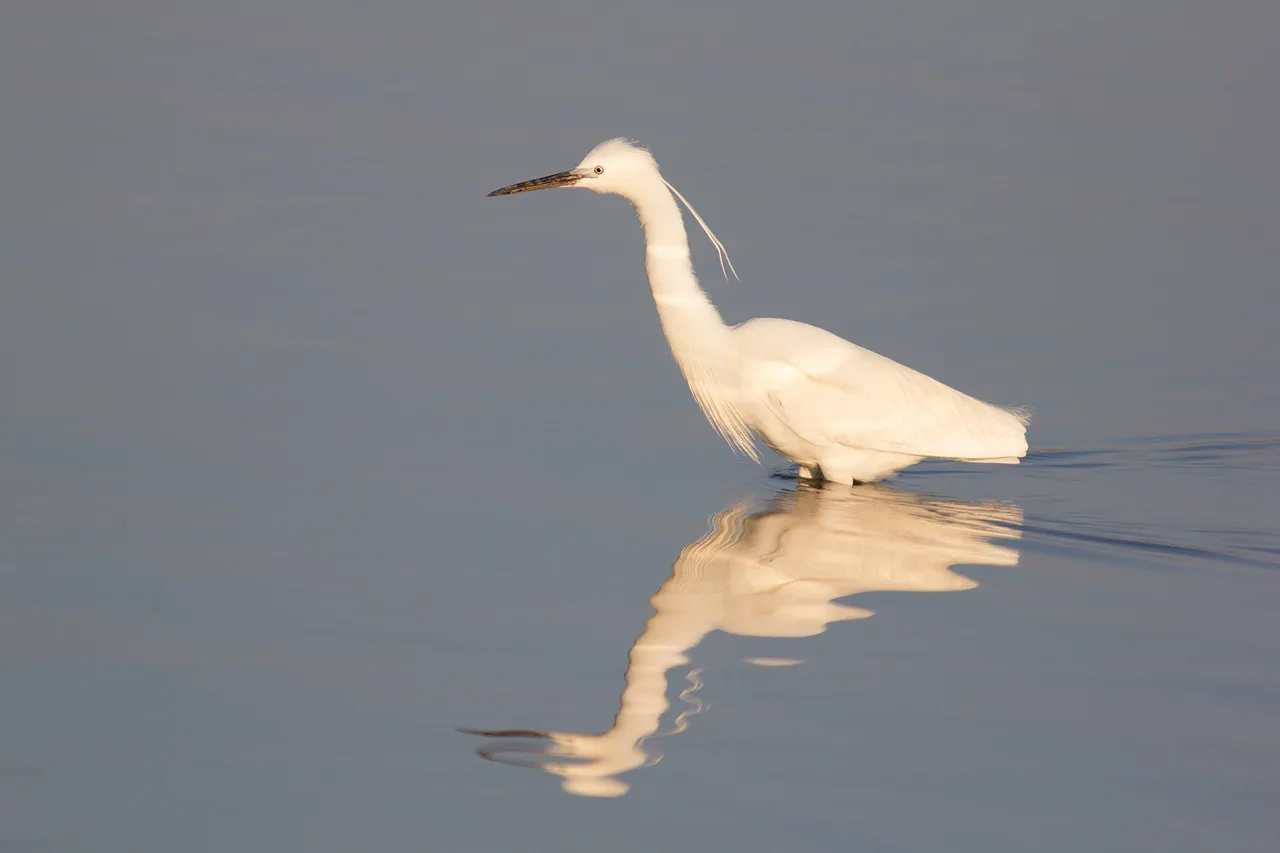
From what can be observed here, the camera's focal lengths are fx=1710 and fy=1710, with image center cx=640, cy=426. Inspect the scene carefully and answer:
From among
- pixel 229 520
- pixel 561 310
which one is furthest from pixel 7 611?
pixel 561 310

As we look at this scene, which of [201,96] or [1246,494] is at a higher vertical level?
[201,96]

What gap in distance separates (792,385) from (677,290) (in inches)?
29.6

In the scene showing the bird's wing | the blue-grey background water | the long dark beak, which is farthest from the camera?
the long dark beak

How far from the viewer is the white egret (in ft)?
27.2

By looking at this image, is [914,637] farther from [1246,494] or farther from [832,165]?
[832,165]

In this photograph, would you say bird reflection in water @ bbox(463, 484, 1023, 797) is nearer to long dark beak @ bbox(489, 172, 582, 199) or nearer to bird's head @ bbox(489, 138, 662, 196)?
bird's head @ bbox(489, 138, 662, 196)

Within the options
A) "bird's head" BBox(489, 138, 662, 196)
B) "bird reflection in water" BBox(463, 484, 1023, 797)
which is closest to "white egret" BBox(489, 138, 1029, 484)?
"bird's head" BBox(489, 138, 662, 196)

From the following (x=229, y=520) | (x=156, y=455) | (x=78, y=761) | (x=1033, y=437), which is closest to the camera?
(x=78, y=761)

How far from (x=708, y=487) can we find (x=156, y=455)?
8.30ft

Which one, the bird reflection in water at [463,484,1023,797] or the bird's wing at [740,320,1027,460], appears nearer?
the bird reflection in water at [463,484,1023,797]

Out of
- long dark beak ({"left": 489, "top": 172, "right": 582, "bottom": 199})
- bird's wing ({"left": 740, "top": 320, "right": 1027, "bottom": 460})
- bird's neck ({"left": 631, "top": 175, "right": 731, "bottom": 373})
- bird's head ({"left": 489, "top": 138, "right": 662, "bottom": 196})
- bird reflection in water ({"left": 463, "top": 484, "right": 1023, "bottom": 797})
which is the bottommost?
bird reflection in water ({"left": 463, "top": 484, "right": 1023, "bottom": 797})

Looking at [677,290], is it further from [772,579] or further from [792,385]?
[772,579]

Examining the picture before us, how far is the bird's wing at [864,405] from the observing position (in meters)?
8.27

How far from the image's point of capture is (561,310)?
10.1 m
